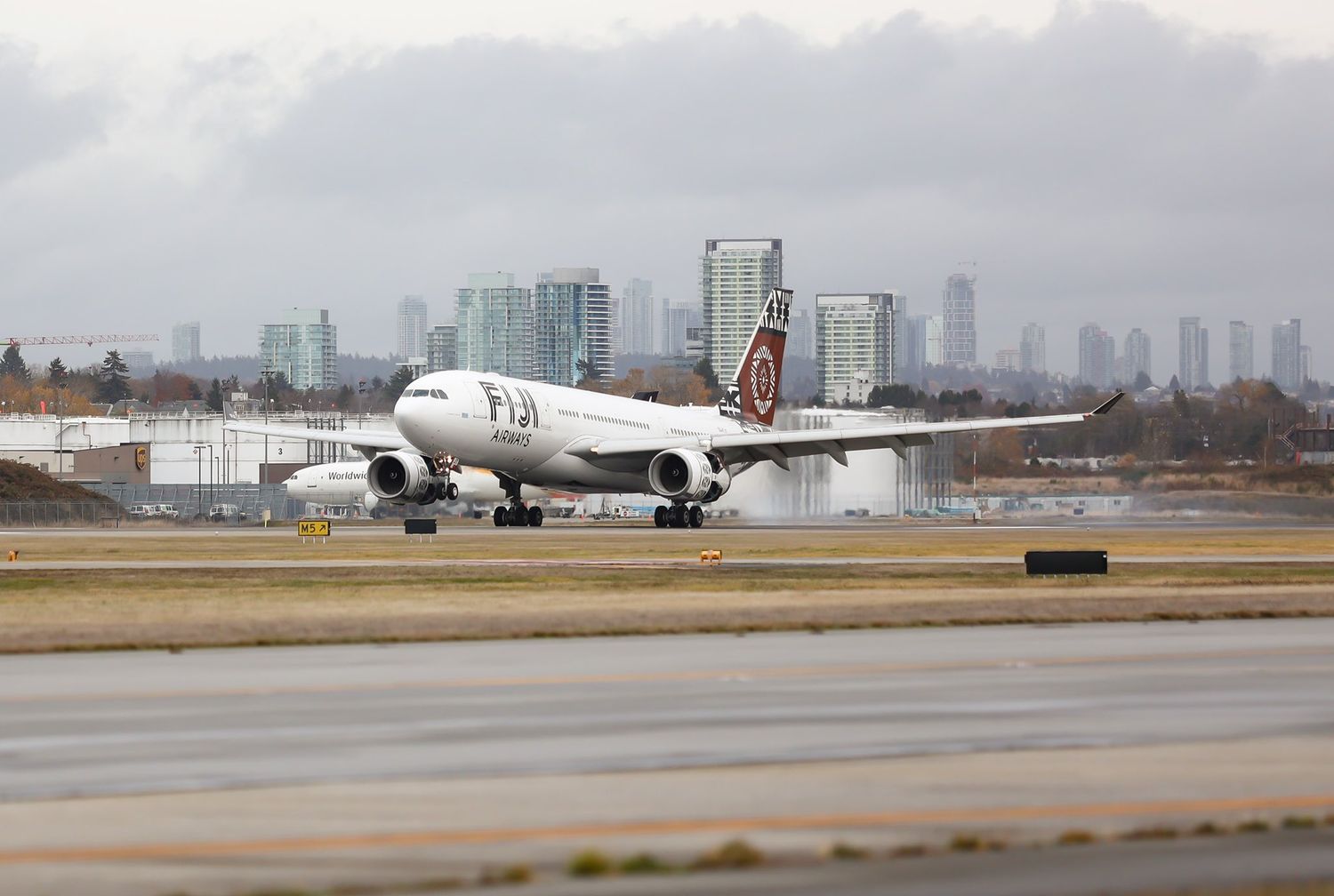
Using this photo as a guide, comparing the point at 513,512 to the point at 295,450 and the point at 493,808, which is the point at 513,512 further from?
the point at 295,450

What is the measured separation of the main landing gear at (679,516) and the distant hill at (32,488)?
4227 centimetres

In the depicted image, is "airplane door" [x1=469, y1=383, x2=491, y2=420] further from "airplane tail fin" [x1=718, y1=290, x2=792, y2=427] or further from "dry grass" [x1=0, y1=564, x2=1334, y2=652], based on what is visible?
"dry grass" [x1=0, y1=564, x2=1334, y2=652]

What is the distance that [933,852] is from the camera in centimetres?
883

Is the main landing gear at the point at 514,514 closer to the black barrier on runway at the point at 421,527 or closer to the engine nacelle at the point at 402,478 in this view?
the engine nacelle at the point at 402,478

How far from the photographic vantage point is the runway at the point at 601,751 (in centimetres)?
930

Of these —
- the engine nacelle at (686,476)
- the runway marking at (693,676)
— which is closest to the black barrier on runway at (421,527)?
the engine nacelle at (686,476)

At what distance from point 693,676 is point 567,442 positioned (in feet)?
149

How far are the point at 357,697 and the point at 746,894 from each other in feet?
26.4

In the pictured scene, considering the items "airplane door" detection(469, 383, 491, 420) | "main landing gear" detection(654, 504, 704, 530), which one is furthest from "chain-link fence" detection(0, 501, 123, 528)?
"airplane door" detection(469, 383, 491, 420)

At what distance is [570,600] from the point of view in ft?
89.0

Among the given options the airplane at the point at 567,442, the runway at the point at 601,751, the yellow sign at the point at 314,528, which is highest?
the airplane at the point at 567,442

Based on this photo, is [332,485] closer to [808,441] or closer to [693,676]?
[808,441]

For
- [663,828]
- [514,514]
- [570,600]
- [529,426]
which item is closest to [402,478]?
[529,426]

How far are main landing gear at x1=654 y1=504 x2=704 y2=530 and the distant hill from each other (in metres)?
42.3
